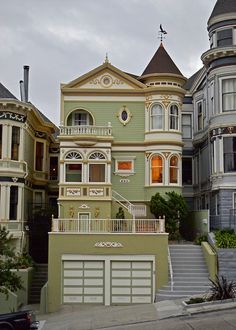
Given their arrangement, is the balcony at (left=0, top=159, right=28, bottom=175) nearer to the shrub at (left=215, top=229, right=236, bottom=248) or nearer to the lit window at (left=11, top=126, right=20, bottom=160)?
the lit window at (left=11, top=126, right=20, bottom=160)

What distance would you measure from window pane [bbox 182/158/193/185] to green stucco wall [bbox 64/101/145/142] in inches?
244

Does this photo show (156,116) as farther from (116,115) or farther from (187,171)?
(187,171)

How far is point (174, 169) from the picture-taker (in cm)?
3088

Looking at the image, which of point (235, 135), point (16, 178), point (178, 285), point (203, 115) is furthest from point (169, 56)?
point (178, 285)

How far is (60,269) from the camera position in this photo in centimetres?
2541

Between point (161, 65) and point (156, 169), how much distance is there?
6.13 metres

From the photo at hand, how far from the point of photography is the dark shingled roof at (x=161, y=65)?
103 ft

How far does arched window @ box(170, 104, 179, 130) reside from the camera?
1226 inches

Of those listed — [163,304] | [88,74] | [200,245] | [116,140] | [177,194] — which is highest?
[88,74]

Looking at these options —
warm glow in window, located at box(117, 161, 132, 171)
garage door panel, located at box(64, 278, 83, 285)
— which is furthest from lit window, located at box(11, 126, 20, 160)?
garage door panel, located at box(64, 278, 83, 285)

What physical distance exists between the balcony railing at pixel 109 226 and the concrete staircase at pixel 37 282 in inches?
167

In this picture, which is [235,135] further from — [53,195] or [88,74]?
[53,195]

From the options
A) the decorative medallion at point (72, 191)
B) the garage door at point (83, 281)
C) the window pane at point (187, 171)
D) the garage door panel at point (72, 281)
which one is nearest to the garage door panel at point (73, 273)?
the garage door at point (83, 281)

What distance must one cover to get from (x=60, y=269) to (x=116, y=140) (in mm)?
8898
